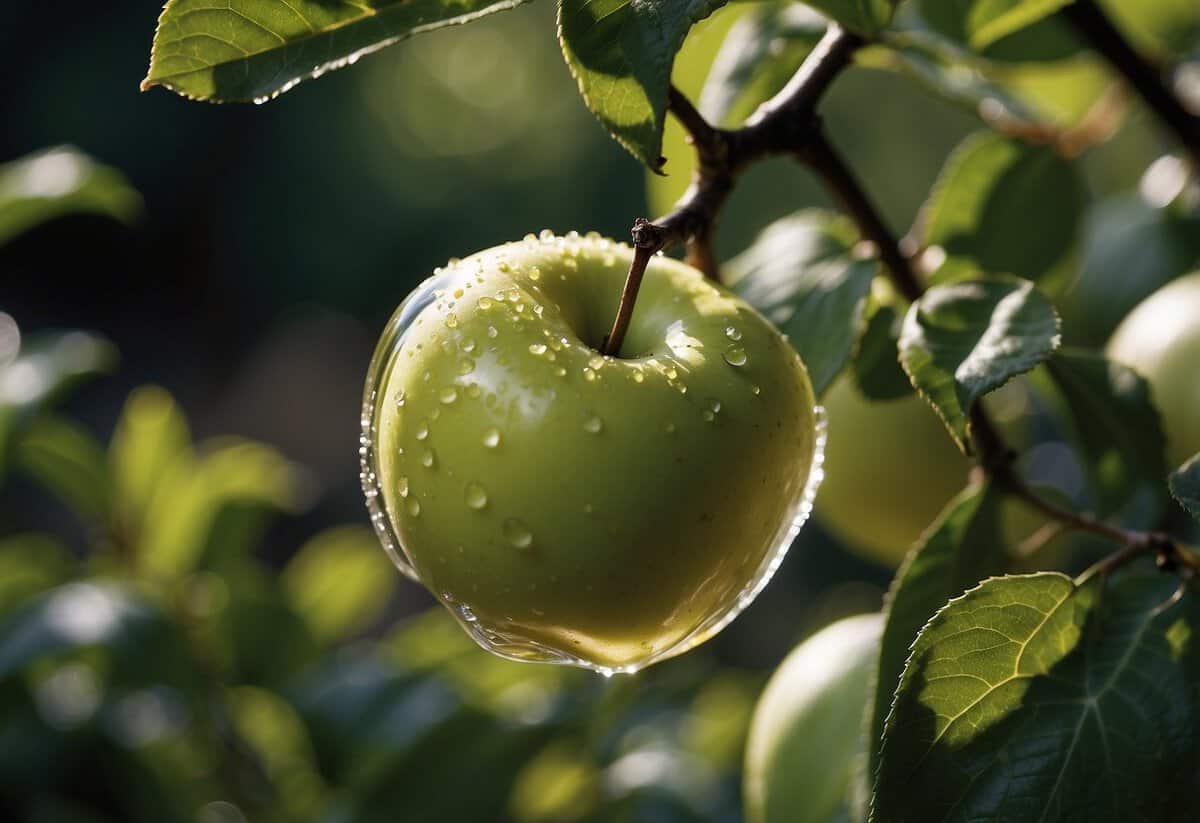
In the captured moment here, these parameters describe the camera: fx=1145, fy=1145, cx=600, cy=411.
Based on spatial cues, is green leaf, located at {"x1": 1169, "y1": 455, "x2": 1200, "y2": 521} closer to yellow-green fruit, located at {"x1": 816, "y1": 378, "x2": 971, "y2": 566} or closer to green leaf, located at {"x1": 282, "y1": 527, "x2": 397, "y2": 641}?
yellow-green fruit, located at {"x1": 816, "y1": 378, "x2": 971, "y2": 566}

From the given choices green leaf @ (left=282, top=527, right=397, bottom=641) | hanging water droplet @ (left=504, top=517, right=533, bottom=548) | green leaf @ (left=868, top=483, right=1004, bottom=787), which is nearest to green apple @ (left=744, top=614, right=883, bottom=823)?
green leaf @ (left=868, top=483, right=1004, bottom=787)

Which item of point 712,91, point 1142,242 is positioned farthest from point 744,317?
point 1142,242

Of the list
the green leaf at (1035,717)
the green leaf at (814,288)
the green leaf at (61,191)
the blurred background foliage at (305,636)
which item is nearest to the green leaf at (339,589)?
the blurred background foliage at (305,636)

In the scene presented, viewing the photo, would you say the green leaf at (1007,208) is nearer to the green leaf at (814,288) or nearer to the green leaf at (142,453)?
the green leaf at (814,288)

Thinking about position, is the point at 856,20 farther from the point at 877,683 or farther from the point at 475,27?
the point at 475,27

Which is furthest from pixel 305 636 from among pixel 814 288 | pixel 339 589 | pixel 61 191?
pixel 814 288

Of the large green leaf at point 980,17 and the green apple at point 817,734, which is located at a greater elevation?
the large green leaf at point 980,17
